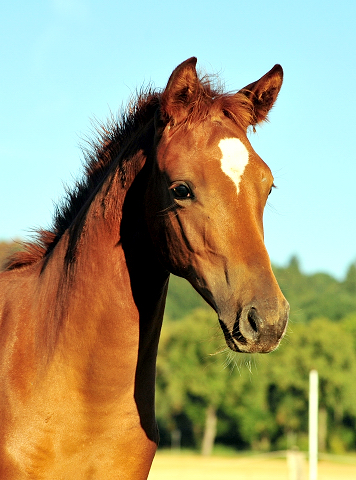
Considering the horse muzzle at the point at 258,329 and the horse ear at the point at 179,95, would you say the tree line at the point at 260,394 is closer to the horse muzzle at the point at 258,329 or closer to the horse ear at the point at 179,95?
the horse ear at the point at 179,95

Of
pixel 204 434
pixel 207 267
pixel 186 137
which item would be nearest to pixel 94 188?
pixel 186 137

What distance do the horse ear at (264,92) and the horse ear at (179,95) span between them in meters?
0.43

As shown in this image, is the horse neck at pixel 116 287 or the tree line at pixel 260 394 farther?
the tree line at pixel 260 394

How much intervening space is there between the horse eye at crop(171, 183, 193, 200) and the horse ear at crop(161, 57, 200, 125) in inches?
17.0

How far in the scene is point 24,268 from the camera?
4.15 meters

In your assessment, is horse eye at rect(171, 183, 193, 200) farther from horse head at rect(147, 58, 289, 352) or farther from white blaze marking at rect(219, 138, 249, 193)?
white blaze marking at rect(219, 138, 249, 193)

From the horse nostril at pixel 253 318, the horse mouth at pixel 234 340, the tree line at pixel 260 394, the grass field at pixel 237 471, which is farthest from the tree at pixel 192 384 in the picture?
the horse nostril at pixel 253 318

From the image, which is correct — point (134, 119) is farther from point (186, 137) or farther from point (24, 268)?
point (24, 268)

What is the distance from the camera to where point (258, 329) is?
2861 mm

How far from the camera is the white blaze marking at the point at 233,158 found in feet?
10.5

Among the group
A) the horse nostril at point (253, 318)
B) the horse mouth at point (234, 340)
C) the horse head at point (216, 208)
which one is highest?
the horse head at point (216, 208)

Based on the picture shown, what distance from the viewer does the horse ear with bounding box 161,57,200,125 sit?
3.41 m

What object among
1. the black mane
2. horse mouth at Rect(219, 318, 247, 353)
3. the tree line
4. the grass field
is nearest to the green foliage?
the tree line

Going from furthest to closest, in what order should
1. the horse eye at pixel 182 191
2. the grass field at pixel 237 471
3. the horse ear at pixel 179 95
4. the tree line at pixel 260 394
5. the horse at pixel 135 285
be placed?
the tree line at pixel 260 394
the grass field at pixel 237 471
the horse ear at pixel 179 95
the horse eye at pixel 182 191
the horse at pixel 135 285
